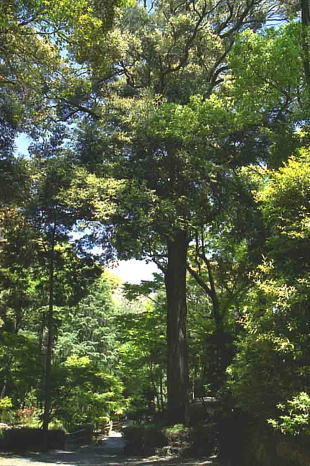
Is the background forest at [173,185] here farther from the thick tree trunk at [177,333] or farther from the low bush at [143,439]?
the low bush at [143,439]

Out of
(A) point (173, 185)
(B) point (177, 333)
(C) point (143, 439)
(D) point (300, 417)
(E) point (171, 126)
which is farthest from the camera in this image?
(B) point (177, 333)

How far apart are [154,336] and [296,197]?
12596 millimetres

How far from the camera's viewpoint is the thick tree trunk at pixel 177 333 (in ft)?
43.3

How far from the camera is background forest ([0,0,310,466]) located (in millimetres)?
6301

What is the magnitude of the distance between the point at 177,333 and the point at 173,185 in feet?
15.2

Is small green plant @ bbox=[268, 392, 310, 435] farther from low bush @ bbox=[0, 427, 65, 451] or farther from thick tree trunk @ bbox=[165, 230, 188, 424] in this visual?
low bush @ bbox=[0, 427, 65, 451]

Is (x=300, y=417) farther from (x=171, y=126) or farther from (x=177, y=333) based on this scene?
(x=171, y=126)

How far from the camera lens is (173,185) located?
42.6 feet

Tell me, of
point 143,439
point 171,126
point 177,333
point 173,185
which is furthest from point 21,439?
point 171,126

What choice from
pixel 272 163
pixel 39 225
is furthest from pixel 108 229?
pixel 272 163

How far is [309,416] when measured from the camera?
5.19 meters

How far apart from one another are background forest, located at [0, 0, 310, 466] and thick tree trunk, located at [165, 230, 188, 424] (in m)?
0.04

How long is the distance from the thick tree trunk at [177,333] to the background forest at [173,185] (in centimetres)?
4

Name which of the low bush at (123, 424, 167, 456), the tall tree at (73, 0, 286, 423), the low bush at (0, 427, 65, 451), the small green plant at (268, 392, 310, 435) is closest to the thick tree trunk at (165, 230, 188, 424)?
the tall tree at (73, 0, 286, 423)
